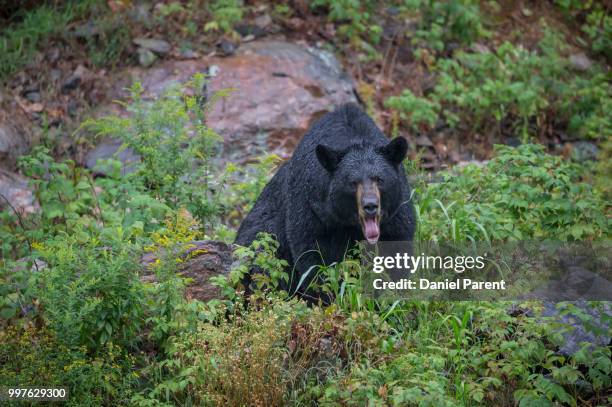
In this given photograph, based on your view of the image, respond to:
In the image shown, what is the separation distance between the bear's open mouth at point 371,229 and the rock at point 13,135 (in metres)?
6.17

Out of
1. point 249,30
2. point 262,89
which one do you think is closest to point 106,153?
point 262,89

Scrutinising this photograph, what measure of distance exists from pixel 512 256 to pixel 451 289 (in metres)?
1.08

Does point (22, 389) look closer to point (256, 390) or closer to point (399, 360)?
point (256, 390)

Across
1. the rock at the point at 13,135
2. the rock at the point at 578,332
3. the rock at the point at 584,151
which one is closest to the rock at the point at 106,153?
the rock at the point at 13,135

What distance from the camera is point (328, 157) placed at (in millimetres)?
7109

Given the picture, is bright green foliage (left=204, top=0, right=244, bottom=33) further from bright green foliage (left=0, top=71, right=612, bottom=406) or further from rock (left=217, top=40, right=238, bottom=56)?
bright green foliage (left=0, top=71, right=612, bottom=406)

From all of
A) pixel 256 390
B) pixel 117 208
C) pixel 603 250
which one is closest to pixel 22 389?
pixel 256 390

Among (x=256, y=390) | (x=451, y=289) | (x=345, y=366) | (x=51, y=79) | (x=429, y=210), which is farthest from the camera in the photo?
(x=51, y=79)

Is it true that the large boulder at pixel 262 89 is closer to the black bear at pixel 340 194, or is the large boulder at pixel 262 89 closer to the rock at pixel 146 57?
the rock at pixel 146 57

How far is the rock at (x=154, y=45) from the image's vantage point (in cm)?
1288

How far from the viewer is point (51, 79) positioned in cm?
1255

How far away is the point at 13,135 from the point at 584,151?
824cm

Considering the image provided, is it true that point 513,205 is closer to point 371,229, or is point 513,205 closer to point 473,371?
point 371,229

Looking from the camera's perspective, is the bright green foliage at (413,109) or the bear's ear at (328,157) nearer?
the bear's ear at (328,157)
